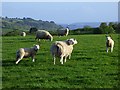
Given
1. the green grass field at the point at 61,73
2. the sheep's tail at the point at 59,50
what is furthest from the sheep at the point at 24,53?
the sheep's tail at the point at 59,50

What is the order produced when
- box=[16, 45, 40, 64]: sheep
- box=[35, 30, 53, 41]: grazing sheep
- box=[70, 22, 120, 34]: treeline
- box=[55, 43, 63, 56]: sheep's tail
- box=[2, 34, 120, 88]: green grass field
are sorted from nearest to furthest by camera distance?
1. box=[2, 34, 120, 88]: green grass field
2. box=[55, 43, 63, 56]: sheep's tail
3. box=[16, 45, 40, 64]: sheep
4. box=[35, 30, 53, 41]: grazing sheep
5. box=[70, 22, 120, 34]: treeline

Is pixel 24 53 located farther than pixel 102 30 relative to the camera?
No

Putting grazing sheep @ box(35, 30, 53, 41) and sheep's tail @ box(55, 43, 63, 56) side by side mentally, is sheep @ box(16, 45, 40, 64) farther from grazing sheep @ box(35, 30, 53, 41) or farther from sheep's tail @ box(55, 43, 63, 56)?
grazing sheep @ box(35, 30, 53, 41)

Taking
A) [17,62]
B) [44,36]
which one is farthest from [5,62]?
[44,36]

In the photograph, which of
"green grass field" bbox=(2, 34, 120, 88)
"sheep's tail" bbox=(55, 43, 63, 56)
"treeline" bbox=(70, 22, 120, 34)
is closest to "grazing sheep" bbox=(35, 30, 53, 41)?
"green grass field" bbox=(2, 34, 120, 88)

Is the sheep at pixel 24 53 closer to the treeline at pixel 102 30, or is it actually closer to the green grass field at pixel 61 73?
the green grass field at pixel 61 73

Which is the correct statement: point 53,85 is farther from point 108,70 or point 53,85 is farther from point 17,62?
point 17,62

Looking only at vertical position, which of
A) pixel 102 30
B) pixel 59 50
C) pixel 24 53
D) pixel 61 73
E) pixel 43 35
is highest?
pixel 102 30

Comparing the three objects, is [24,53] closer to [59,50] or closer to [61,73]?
[59,50]

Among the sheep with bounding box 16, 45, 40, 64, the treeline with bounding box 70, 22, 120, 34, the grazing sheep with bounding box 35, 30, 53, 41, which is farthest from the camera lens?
the treeline with bounding box 70, 22, 120, 34

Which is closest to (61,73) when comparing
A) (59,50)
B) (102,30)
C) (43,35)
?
(59,50)

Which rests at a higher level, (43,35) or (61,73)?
(43,35)

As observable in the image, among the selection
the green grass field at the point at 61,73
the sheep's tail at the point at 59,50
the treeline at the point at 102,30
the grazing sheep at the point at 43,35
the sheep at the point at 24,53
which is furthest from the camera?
the treeline at the point at 102,30

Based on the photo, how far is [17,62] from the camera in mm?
17438
